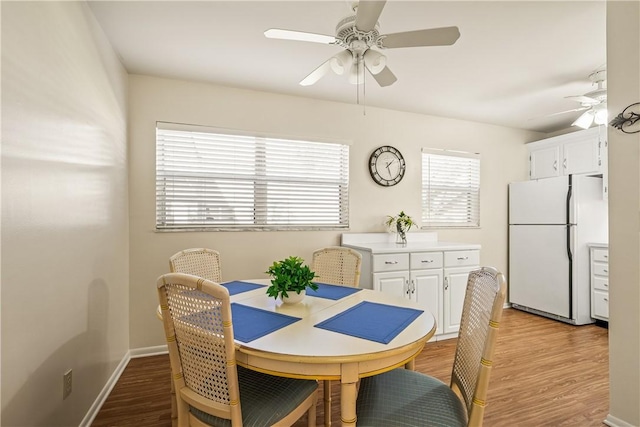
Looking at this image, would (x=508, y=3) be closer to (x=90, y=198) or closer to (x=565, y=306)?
(x=90, y=198)

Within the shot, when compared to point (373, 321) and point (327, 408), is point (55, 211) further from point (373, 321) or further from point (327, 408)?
point (327, 408)

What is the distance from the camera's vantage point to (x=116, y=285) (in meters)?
2.55

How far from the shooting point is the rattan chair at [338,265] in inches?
97.7

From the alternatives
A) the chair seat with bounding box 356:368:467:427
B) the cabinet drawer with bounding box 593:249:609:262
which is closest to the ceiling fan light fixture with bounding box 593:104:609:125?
the cabinet drawer with bounding box 593:249:609:262

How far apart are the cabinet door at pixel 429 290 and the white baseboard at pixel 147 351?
247cm

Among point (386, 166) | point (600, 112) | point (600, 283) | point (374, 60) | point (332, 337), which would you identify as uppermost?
point (600, 112)

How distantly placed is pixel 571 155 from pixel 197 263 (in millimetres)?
4629

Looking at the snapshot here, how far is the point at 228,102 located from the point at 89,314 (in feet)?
7.21

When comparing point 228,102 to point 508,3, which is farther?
point 228,102

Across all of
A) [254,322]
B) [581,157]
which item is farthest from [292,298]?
[581,157]

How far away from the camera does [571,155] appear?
13.4 feet

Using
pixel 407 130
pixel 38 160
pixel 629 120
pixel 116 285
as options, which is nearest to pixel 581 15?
pixel 629 120

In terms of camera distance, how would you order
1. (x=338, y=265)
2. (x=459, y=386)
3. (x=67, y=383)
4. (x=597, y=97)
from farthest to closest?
(x=597, y=97) → (x=338, y=265) → (x=67, y=383) → (x=459, y=386)

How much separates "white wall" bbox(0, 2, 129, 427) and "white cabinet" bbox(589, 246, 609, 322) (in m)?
4.95
